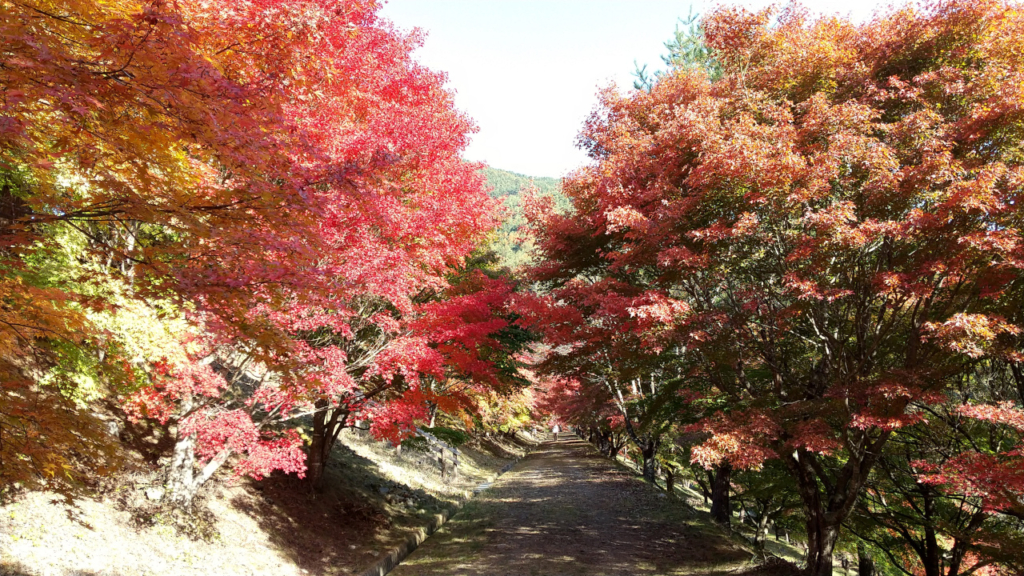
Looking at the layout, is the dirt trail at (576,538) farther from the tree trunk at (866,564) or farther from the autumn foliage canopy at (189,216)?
the tree trunk at (866,564)

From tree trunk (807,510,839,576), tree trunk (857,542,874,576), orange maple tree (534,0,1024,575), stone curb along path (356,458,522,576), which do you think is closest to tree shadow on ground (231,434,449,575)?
stone curb along path (356,458,522,576)

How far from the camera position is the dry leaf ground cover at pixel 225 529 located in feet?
19.9

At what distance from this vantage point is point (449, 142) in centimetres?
1206

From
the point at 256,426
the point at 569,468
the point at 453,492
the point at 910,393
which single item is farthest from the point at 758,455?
the point at 569,468

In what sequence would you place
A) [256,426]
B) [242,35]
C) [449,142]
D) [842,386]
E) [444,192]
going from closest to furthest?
[242,35]
[842,386]
[256,426]
[444,192]
[449,142]

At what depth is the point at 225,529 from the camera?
847 centimetres

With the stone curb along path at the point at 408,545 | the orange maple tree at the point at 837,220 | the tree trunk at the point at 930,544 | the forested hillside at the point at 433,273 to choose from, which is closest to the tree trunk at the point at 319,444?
the forested hillside at the point at 433,273

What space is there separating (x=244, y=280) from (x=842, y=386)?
23.5 ft

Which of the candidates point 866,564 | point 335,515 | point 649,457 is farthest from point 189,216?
point 649,457

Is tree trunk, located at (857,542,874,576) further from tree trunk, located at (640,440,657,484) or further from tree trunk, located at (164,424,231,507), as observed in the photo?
tree trunk, located at (164,424,231,507)

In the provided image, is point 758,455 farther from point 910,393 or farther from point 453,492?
point 453,492

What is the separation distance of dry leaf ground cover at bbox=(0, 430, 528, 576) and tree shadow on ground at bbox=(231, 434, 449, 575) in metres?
0.03

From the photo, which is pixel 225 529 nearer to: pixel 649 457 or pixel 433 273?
pixel 433 273

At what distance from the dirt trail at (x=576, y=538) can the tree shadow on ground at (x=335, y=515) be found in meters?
0.90
